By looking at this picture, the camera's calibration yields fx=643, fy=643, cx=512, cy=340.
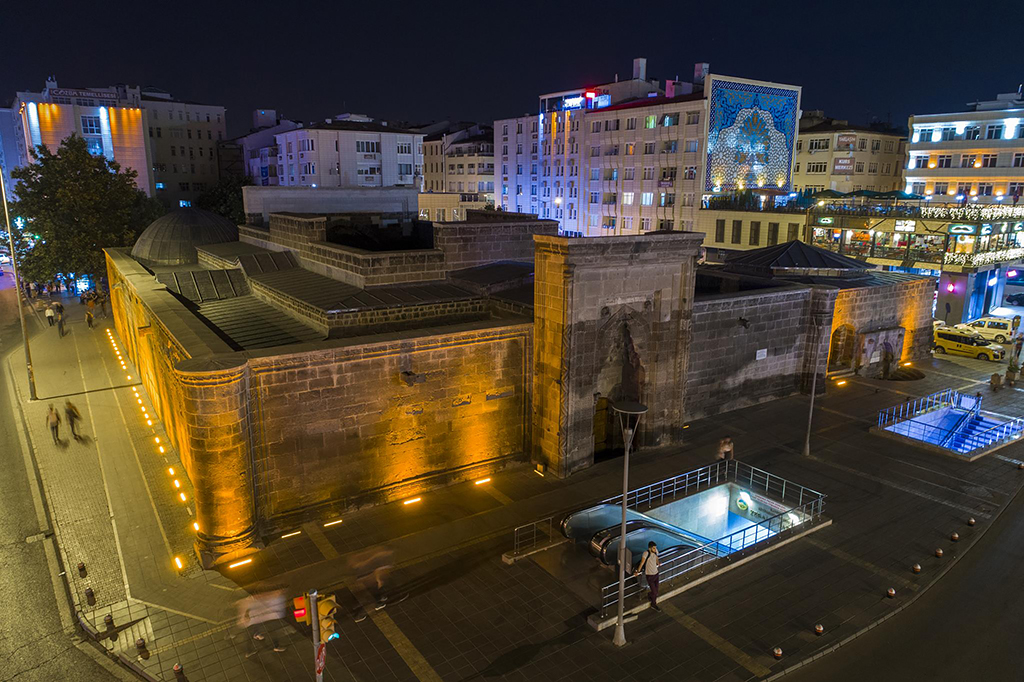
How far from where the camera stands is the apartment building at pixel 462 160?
292 ft

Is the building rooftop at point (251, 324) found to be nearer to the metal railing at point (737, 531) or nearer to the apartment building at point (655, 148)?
the metal railing at point (737, 531)

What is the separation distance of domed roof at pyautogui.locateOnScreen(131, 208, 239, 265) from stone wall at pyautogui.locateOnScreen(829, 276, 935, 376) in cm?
3325

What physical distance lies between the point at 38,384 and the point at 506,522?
24.0 meters

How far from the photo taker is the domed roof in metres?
36.4

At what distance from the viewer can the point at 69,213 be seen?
45875 millimetres

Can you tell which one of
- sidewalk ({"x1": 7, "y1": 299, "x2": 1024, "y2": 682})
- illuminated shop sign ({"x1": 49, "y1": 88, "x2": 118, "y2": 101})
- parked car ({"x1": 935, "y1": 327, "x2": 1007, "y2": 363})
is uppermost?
illuminated shop sign ({"x1": 49, "y1": 88, "x2": 118, "y2": 101})

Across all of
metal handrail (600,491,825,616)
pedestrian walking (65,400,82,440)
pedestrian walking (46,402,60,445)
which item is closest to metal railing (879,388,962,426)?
metal handrail (600,491,825,616)

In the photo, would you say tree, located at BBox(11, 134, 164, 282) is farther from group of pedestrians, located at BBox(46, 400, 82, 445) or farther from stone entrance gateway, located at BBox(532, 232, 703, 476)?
stone entrance gateway, located at BBox(532, 232, 703, 476)

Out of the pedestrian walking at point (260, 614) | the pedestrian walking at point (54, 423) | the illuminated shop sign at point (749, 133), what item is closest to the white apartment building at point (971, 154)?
the illuminated shop sign at point (749, 133)

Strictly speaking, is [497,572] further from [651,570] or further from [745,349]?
[745,349]

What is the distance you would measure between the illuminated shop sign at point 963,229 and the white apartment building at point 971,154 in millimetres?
11223

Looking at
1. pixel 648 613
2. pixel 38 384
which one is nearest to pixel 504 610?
pixel 648 613

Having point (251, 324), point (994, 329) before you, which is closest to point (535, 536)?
point (251, 324)

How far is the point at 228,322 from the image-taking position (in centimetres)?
2364
